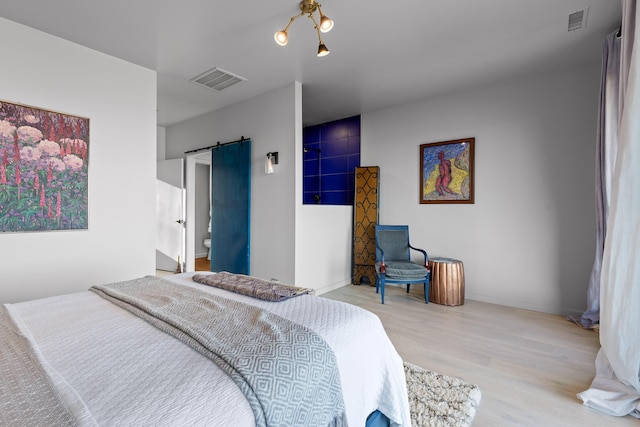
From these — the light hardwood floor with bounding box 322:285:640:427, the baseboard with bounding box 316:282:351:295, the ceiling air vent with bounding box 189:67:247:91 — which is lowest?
the light hardwood floor with bounding box 322:285:640:427

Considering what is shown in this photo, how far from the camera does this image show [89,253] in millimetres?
2752

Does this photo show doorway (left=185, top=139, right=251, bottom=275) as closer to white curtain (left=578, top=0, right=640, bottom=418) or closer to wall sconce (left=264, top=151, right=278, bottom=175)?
wall sconce (left=264, top=151, right=278, bottom=175)

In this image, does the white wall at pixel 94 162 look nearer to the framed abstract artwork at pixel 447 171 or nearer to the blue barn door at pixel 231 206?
the blue barn door at pixel 231 206

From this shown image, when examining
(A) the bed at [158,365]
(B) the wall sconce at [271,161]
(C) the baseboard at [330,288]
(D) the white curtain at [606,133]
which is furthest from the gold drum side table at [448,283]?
(A) the bed at [158,365]

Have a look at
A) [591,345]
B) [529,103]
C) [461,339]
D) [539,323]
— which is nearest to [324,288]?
[461,339]

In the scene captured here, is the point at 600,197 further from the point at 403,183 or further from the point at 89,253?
the point at 89,253

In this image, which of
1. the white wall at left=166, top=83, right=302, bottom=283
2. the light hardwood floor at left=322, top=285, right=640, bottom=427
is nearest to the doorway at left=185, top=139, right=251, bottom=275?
the white wall at left=166, top=83, right=302, bottom=283

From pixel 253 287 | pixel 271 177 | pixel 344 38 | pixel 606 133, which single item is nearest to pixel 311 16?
pixel 344 38

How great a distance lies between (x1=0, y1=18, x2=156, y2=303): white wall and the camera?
2.40 metres

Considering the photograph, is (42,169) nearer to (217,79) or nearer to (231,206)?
(217,79)

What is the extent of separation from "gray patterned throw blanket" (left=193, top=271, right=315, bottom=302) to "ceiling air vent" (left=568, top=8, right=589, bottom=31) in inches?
116

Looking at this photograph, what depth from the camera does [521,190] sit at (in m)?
3.51

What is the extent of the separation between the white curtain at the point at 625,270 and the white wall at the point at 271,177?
2736mm

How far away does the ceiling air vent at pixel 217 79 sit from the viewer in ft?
10.9
